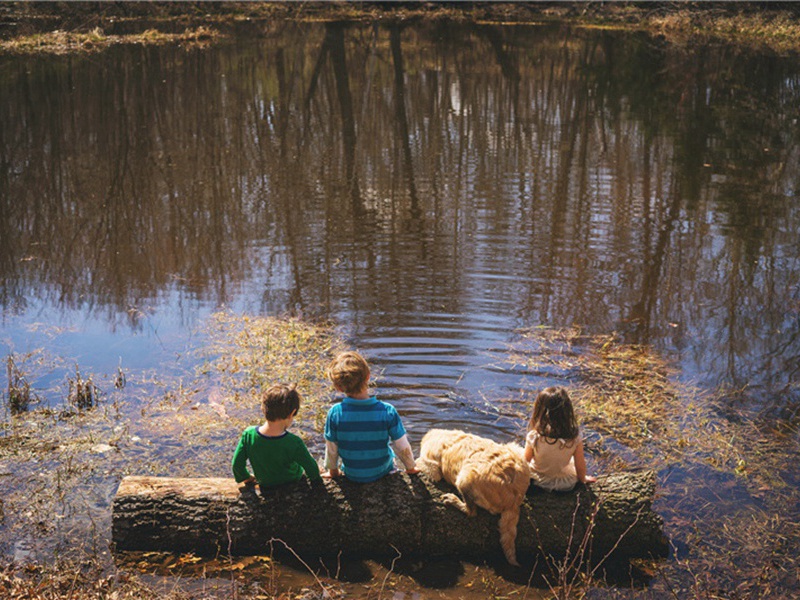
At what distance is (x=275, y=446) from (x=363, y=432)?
1.99 ft

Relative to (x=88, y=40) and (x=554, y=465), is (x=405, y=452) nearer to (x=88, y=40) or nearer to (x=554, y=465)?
(x=554, y=465)

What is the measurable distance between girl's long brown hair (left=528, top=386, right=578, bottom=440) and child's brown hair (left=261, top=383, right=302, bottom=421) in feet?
5.51

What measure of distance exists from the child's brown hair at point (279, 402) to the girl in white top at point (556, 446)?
1.68 meters

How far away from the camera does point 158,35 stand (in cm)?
4000

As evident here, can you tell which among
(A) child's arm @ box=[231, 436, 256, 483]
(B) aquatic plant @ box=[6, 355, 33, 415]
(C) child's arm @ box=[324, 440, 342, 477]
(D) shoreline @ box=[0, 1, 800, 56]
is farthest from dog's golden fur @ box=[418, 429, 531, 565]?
(D) shoreline @ box=[0, 1, 800, 56]

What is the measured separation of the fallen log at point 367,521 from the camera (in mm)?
5602

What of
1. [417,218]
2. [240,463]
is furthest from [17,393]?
[417,218]

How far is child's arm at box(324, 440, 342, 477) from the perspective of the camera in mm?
5828

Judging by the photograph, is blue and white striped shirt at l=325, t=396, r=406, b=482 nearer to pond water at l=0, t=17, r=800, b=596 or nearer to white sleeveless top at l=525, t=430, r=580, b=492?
white sleeveless top at l=525, t=430, r=580, b=492

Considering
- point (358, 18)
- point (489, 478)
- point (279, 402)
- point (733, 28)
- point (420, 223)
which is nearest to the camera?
point (489, 478)

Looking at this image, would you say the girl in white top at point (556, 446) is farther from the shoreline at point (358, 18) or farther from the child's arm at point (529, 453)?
the shoreline at point (358, 18)

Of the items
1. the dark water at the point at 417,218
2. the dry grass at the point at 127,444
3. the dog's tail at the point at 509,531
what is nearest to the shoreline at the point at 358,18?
the dark water at the point at 417,218

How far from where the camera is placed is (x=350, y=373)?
18.4 ft

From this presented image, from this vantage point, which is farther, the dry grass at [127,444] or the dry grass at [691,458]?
the dry grass at [691,458]
